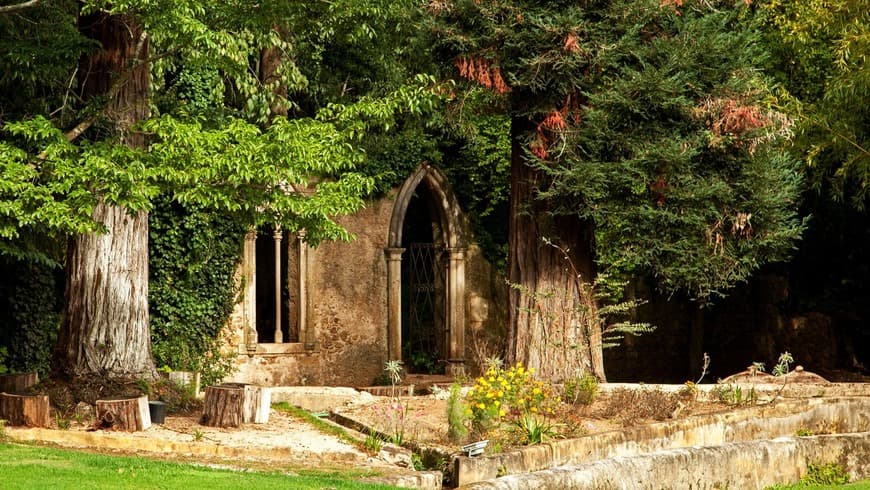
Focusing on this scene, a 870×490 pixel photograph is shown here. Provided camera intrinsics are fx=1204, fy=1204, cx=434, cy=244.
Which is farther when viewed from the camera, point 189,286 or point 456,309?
point 456,309

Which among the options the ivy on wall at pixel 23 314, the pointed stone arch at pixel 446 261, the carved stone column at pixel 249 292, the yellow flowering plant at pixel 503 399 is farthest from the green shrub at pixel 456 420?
the pointed stone arch at pixel 446 261

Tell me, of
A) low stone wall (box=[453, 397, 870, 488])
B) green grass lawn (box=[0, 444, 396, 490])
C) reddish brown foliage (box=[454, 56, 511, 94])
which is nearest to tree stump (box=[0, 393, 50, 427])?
green grass lawn (box=[0, 444, 396, 490])

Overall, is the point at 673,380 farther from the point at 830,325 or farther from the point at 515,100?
the point at 515,100

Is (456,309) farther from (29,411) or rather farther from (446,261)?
(29,411)

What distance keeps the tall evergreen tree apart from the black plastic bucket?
4.40 m

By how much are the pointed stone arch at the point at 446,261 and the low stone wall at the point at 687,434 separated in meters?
7.69

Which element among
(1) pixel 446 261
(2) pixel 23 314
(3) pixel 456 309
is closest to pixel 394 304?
(3) pixel 456 309

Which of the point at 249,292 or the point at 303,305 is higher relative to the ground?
the point at 249,292

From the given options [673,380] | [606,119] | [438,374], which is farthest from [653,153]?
[673,380]

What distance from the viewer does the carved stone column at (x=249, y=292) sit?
56.4 feet

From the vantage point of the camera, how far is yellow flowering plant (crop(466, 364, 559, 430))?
1019 cm

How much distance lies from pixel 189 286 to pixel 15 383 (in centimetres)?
423

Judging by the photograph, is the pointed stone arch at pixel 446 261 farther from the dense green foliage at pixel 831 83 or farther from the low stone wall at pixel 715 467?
the low stone wall at pixel 715 467

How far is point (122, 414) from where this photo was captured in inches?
418
